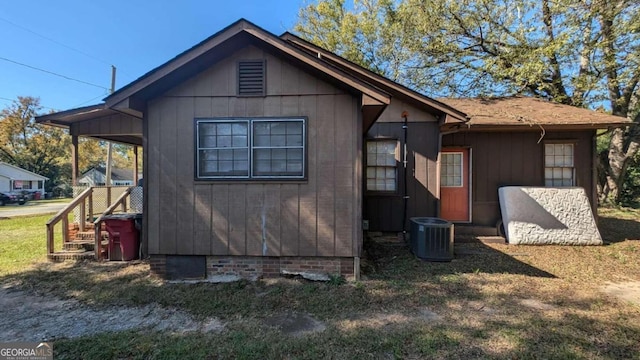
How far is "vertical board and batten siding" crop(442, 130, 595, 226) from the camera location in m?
7.67

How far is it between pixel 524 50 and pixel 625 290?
10880 millimetres

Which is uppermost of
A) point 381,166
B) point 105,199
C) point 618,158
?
point 618,158

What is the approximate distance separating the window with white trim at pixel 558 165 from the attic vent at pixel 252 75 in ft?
24.4

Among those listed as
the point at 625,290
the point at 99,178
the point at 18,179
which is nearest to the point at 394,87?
the point at 625,290

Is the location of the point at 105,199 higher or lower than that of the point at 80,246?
higher

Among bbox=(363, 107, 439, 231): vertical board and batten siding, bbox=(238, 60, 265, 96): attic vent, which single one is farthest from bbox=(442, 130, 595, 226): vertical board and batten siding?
bbox=(238, 60, 265, 96): attic vent

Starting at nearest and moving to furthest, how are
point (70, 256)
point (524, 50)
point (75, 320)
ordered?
point (75, 320)
point (70, 256)
point (524, 50)

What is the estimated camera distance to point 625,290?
4465 mm

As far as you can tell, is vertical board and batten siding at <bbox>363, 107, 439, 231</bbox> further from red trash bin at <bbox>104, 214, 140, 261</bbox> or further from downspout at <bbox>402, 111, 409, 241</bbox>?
red trash bin at <bbox>104, 214, 140, 261</bbox>

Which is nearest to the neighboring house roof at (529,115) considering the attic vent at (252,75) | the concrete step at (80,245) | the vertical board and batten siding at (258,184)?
the vertical board and batten siding at (258,184)

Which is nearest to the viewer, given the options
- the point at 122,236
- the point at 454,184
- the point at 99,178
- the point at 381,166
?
the point at 122,236

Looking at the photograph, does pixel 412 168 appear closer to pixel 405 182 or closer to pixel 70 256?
pixel 405 182

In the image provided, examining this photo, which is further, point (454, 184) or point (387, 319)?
point (454, 184)

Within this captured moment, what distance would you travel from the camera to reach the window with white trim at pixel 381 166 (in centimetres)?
740
